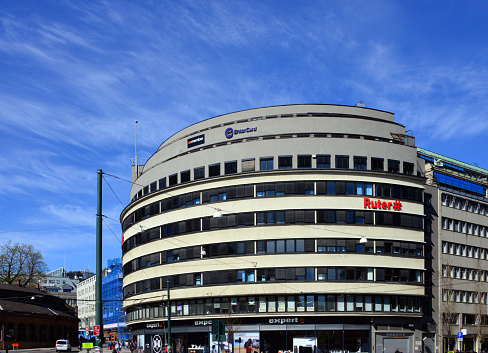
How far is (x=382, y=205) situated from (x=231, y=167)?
16226mm

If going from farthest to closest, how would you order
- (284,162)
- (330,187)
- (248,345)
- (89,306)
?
(89,306), (284,162), (248,345), (330,187)

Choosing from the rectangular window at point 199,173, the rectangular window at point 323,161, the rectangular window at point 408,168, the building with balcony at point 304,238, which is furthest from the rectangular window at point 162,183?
the rectangular window at point 408,168

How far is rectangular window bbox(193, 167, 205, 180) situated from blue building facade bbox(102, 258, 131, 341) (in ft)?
243

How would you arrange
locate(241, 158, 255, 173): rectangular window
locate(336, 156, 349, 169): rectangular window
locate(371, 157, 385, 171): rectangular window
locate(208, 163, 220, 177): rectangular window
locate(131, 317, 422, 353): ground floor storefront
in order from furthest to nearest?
locate(208, 163, 220, 177): rectangular window → locate(241, 158, 255, 173): rectangular window → locate(371, 157, 385, 171): rectangular window → locate(336, 156, 349, 169): rectangular window → locate(131, 317, 422, 353): ground floor storefront

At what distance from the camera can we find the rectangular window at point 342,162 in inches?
2493

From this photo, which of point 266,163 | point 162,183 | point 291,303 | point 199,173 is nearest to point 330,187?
point 266,163

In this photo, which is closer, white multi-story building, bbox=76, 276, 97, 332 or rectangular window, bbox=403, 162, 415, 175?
rectangular window, bbox=403, 162, 415, 175

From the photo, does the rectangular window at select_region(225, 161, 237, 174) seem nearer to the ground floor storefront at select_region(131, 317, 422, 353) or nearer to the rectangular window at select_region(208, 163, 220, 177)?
the rectangular window at select_region(208, 163, 220, 177)

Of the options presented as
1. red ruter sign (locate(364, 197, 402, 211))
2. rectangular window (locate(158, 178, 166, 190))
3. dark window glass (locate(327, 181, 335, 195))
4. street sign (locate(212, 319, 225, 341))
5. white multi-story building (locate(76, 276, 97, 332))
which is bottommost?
white multi-story building (locate(76, 276, 97, 332))

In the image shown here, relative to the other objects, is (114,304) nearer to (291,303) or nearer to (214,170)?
(214,170)

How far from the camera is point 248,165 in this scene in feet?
213

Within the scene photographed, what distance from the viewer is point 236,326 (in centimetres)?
6350

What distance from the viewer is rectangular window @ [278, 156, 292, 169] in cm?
6384

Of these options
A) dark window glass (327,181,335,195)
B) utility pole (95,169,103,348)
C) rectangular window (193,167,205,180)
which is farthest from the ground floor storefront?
utility pole (95,169,103,348)
